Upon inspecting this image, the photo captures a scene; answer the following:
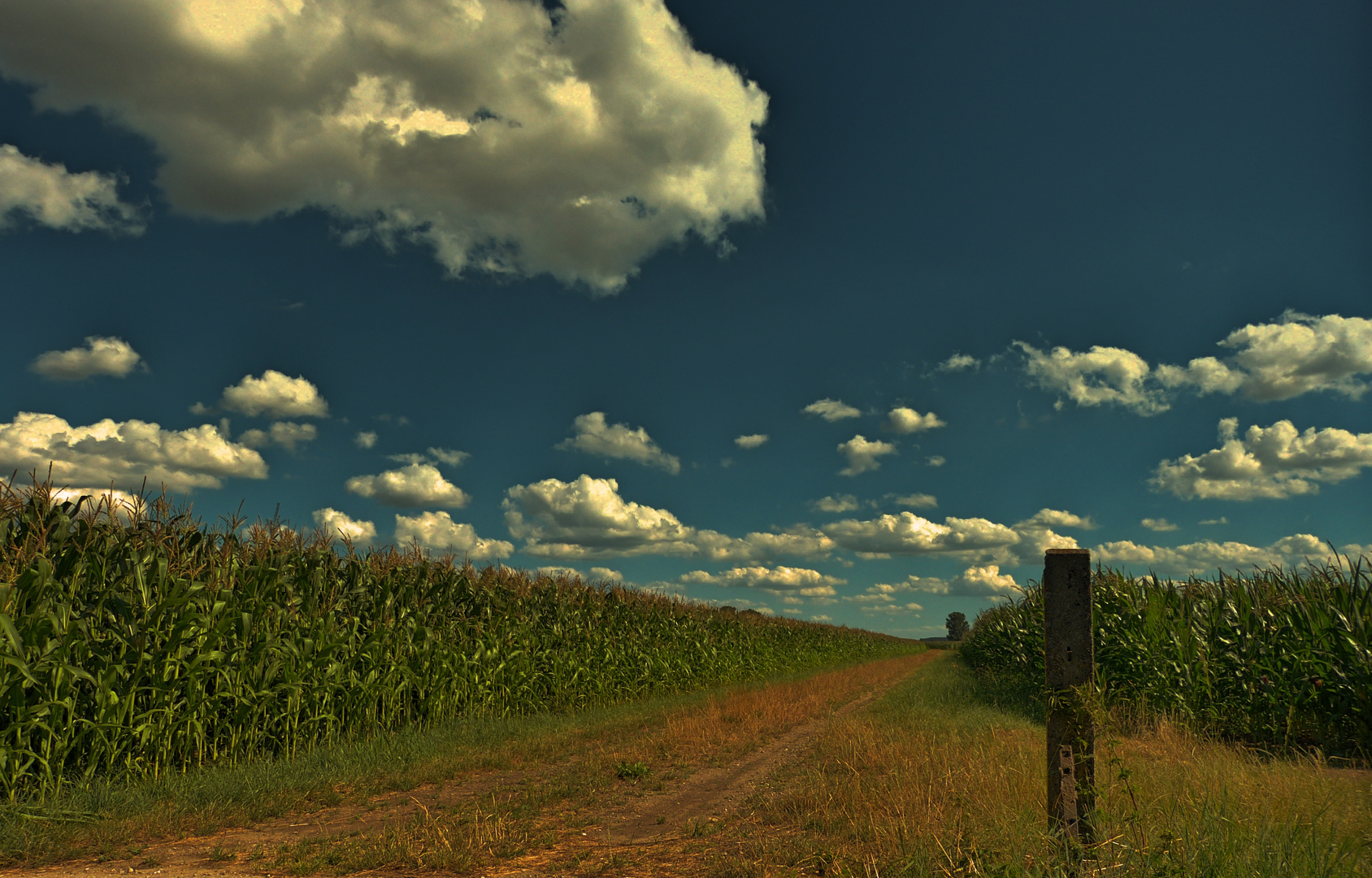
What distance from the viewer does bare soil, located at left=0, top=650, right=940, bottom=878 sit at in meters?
5.64

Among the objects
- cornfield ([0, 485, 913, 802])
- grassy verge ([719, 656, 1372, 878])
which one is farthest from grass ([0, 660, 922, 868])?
grassy verge ([719, 656, 1372, 878])

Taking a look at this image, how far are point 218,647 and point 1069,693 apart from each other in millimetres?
10011

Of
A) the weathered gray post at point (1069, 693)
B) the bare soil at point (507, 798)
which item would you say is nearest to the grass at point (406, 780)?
the bare soil at point (507, 798)

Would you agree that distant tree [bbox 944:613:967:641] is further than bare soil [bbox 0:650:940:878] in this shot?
Yes

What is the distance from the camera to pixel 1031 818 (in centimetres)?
565

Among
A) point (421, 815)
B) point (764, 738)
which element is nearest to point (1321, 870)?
point (421, 815)

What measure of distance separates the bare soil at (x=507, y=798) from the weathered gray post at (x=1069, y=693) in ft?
11.0

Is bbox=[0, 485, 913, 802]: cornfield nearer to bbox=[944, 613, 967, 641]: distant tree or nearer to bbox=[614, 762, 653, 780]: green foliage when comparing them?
bbox=[614, 762, 653, 780]: green foliage

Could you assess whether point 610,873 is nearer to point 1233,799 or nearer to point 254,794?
point 254,794

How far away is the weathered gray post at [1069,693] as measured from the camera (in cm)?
484

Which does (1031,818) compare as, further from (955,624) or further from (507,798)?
(955,624)

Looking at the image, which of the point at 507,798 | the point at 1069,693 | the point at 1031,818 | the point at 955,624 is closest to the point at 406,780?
the point at 507,798

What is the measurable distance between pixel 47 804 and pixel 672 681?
17175 millimetres

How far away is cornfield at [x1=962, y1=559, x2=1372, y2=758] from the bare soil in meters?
4.83
